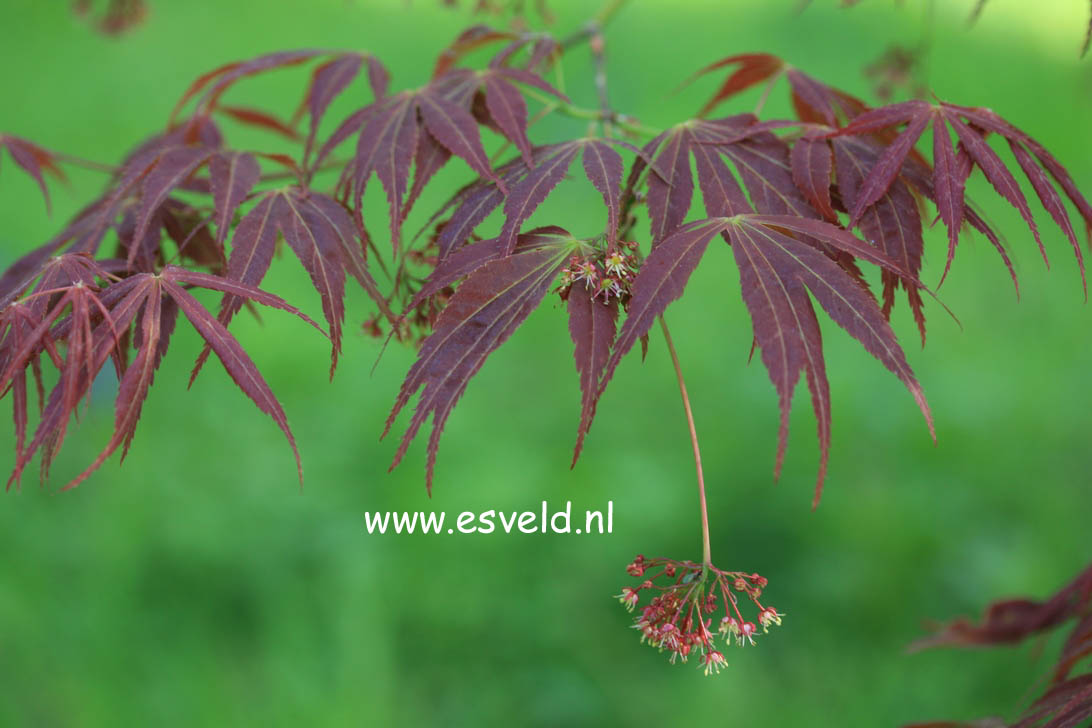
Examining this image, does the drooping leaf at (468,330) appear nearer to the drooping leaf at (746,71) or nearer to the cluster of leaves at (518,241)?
the cluster of leaves at (518,241)

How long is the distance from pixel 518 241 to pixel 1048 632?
84cm

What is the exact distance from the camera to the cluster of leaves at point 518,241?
71 centimetres

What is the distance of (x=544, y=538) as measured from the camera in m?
2.27

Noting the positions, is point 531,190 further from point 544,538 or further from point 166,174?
point 544,538

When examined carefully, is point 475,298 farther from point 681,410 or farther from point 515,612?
point 681,410

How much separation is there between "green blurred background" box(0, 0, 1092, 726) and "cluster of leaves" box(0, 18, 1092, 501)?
2.98 ft

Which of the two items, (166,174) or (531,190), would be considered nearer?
(531,190)

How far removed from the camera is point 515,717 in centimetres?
201

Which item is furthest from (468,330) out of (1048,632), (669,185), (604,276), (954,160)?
(1048,632)

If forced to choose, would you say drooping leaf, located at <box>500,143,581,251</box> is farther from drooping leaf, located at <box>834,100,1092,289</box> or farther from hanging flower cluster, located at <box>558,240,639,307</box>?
drooping leaf, located at <box>834,100,1092,289</box>

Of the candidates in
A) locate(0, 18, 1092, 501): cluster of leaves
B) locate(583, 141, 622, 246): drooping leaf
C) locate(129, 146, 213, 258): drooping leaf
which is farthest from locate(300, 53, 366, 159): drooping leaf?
locate(583, 141, 622, 246): drooping leaf

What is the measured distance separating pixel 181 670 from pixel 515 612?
2.32 ft

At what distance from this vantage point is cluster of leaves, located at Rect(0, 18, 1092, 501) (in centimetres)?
71

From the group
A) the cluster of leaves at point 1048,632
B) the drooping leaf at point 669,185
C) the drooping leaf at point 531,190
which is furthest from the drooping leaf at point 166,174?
the cluster of leaves at point 1048,632
